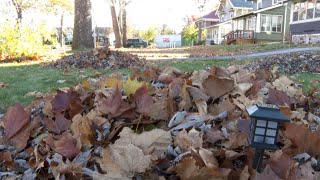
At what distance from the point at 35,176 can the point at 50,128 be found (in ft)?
1.44

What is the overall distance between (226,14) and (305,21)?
26532 millimetres

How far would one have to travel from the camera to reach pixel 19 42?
12.5 m

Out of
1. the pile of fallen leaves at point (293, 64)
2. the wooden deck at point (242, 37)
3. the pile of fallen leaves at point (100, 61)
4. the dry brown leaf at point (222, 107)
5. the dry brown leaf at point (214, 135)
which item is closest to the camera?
the dry brown leaf at point (214, 135)

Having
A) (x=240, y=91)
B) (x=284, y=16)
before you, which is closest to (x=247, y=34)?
(x=284, y=16)

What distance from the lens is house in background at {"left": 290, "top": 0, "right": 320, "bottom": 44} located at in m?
22.2

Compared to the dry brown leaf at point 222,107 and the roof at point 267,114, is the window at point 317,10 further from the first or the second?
the roof at point 267,114

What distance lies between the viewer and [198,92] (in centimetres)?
202

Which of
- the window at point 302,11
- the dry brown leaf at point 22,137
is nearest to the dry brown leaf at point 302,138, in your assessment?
the dry brown leaf at point 22,137

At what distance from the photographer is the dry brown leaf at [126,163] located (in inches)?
47.2

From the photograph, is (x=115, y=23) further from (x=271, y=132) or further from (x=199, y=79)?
(x=271, y=132)

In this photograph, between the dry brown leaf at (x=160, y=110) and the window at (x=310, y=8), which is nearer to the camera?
the dry brown leaf at (x=160, y=110)

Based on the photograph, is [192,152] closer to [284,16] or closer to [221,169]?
[221,169]

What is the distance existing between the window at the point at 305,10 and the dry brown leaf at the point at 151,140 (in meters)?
24.5

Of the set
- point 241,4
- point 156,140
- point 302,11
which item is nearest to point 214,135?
point 156,140
